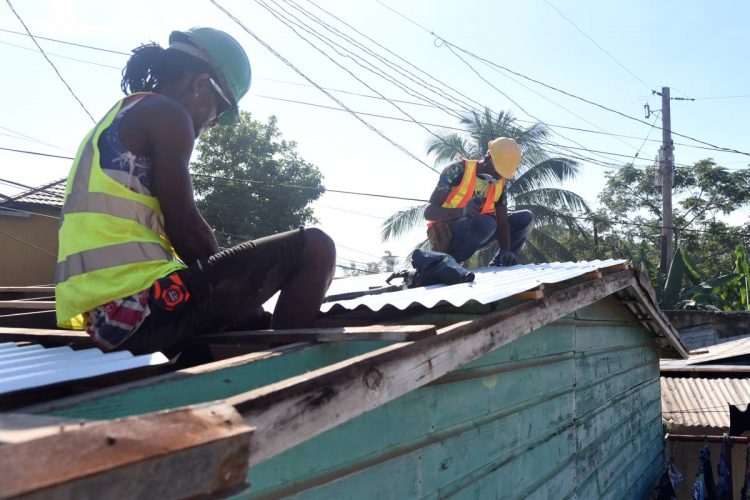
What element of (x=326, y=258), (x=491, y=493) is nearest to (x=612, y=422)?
(x=491, y=493)

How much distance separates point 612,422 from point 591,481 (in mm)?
954

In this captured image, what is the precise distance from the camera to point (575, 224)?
2027 centimetres

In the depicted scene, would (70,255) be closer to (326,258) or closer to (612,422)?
(326,258)

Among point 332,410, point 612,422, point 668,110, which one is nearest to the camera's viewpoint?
point 332,410

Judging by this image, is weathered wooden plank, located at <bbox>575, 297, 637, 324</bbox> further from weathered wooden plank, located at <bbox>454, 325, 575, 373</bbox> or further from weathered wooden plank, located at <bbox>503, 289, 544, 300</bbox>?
weathered wooden plank, located at <bbox>503, 289, 544, 300</bbox>

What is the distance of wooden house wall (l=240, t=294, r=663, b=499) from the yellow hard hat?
1.52m

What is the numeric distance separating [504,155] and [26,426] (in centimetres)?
539

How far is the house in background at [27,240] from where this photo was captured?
1487 cm

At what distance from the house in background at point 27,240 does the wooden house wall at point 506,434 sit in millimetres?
12994

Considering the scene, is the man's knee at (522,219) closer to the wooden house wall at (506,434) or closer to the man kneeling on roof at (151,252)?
the wooden house wall at (506,434)

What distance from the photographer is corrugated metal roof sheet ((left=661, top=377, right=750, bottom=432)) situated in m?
7.78

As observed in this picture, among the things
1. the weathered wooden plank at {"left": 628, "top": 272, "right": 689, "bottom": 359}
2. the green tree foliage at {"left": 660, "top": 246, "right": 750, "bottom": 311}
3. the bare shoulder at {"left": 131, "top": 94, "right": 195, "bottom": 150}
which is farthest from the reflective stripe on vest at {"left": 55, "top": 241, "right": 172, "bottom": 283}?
the green tree foliage at {"left": 660, "top": 246, "right": 750, "bottom": 311}

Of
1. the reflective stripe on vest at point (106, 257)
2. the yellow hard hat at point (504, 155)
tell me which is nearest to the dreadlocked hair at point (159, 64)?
the reflective stripe on vest at point (106, 257)

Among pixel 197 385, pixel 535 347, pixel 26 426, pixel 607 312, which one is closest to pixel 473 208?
pixel 607 312
